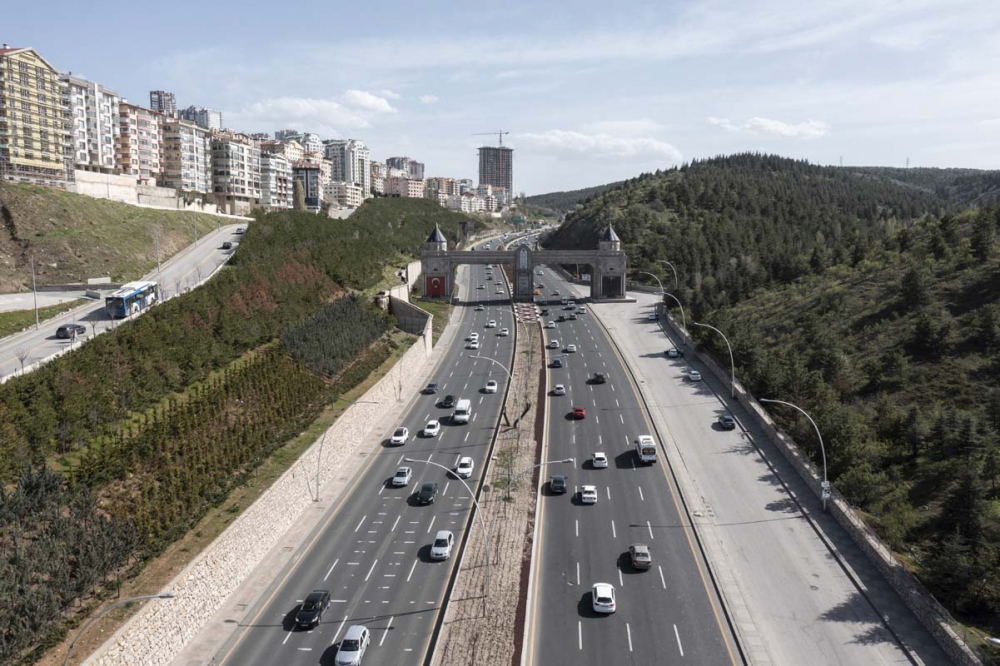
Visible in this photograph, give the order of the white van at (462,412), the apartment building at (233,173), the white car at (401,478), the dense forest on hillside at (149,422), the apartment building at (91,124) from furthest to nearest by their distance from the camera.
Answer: the apartment building at (233,173)
the apartment building at (91,124)
the white van at (462,412)
the white car at (401,478)
the dense forest on hillside at (149,422)

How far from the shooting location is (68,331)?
5412 centimetres

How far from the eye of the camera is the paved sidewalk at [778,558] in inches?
1238

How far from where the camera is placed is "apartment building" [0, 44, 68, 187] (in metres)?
98.6

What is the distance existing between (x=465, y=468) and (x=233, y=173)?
5208 inches

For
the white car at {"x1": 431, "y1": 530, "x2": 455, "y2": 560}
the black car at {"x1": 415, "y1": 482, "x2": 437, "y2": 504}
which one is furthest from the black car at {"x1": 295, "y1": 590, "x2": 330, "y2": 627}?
the black car at {"x1": 415, "y1": 482, "x2": 437, "y2": 504}

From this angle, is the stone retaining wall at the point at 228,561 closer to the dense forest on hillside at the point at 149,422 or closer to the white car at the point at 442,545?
the dense forest on hillside at the point at 149,422

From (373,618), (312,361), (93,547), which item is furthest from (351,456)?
(93,547)

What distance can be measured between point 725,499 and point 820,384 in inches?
716

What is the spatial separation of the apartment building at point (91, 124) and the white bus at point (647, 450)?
361ft

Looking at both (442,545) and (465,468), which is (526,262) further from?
(442,545)

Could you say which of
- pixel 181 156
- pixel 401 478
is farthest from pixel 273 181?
pixel 401 478

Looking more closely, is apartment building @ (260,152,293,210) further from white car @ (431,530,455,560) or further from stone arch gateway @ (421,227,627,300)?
white car @ (431,530,455,560)

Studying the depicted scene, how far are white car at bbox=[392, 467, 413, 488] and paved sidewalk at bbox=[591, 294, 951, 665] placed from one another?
20.2 meters

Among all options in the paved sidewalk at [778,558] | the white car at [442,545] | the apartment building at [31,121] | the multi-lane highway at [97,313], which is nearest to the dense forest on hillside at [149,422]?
the multi-lane highway at [97,313]
